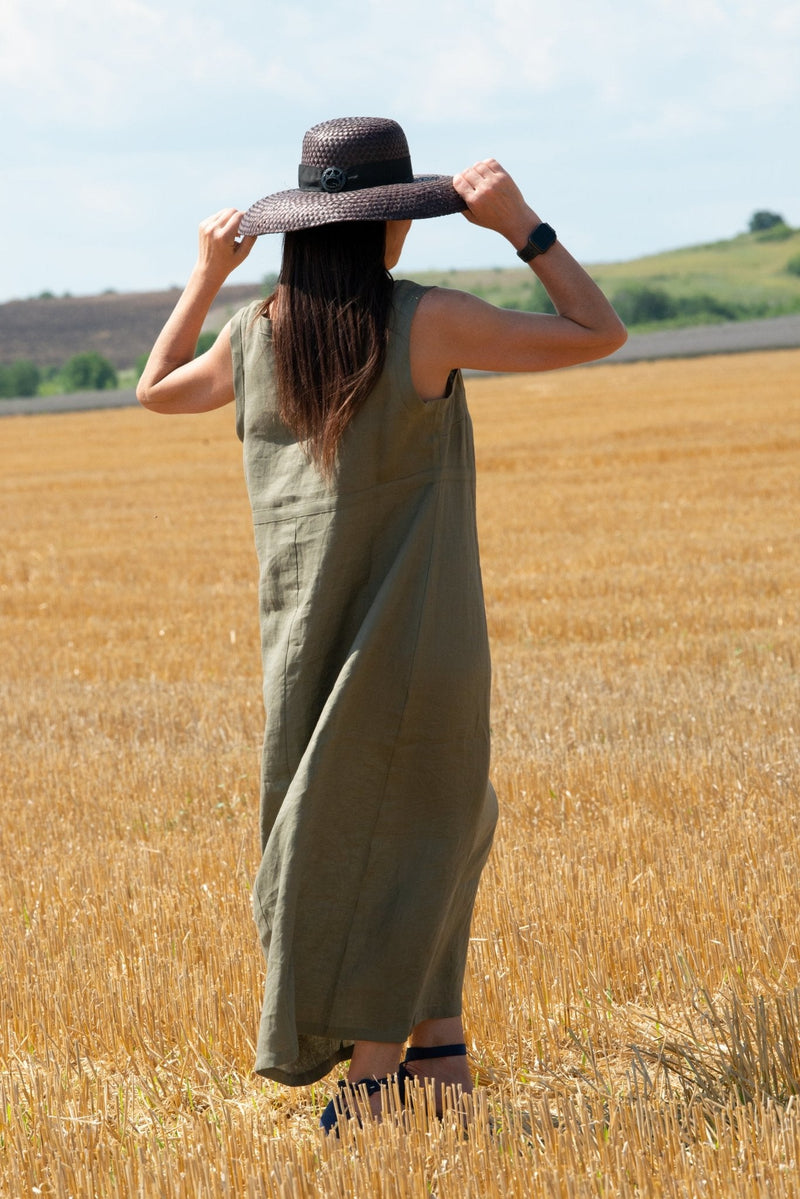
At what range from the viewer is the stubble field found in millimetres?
2996

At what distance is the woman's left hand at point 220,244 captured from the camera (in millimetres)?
3318

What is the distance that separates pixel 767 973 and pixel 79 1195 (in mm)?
2032

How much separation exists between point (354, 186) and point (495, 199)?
0.30 meters

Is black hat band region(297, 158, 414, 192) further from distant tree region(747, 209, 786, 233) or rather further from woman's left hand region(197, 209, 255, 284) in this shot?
distant tree region(747, 209, 786, 233)

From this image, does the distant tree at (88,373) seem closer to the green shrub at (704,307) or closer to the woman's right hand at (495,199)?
the green shrub at (704,307)

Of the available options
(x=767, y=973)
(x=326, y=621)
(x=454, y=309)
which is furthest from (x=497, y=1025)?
(x=454, y=309)

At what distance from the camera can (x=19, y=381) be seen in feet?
283

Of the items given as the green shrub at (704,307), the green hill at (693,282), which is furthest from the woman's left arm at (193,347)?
the green shrub at (704,307)

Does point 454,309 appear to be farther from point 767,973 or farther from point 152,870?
point 152,870

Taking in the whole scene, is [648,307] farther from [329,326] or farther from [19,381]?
[329,326]

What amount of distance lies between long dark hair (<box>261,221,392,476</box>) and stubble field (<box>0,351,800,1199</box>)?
1.42 meters

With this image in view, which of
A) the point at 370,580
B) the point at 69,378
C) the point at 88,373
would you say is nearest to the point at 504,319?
the point at 370,580

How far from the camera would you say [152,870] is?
553 cm

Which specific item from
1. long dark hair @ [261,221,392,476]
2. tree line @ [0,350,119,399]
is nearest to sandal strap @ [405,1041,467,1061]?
long dark hair @ [261,221,392,476]
